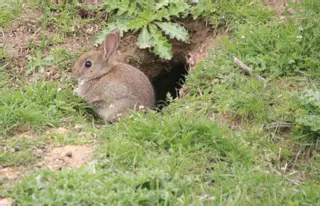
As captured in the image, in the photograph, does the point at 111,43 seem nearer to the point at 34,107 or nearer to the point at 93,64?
the point at 93,64

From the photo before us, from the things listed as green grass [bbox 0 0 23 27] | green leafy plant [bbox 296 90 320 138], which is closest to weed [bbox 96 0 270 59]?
green grass [bbox 0 0 23 27]

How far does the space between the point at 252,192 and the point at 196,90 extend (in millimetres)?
2131

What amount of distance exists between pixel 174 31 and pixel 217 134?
8.09ft

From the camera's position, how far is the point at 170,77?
8.80 metres

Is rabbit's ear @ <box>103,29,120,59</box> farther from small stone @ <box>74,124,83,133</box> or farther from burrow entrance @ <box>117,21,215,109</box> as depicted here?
small stone @ <box>74,124,83,133</box>

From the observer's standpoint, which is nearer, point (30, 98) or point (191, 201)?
point (191, 201)

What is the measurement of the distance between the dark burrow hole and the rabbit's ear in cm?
108

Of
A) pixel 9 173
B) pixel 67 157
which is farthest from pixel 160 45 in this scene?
pixel 9 173

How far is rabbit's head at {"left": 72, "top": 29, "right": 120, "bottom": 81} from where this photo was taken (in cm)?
679

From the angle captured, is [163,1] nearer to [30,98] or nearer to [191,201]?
[30,98]

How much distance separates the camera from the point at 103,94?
260 inches

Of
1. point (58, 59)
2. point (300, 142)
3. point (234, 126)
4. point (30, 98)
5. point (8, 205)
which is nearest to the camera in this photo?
point (8, 205)

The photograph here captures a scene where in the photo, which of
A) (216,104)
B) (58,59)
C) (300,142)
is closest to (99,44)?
(58,59)

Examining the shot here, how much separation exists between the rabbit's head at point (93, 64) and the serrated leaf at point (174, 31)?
0.78 metres
